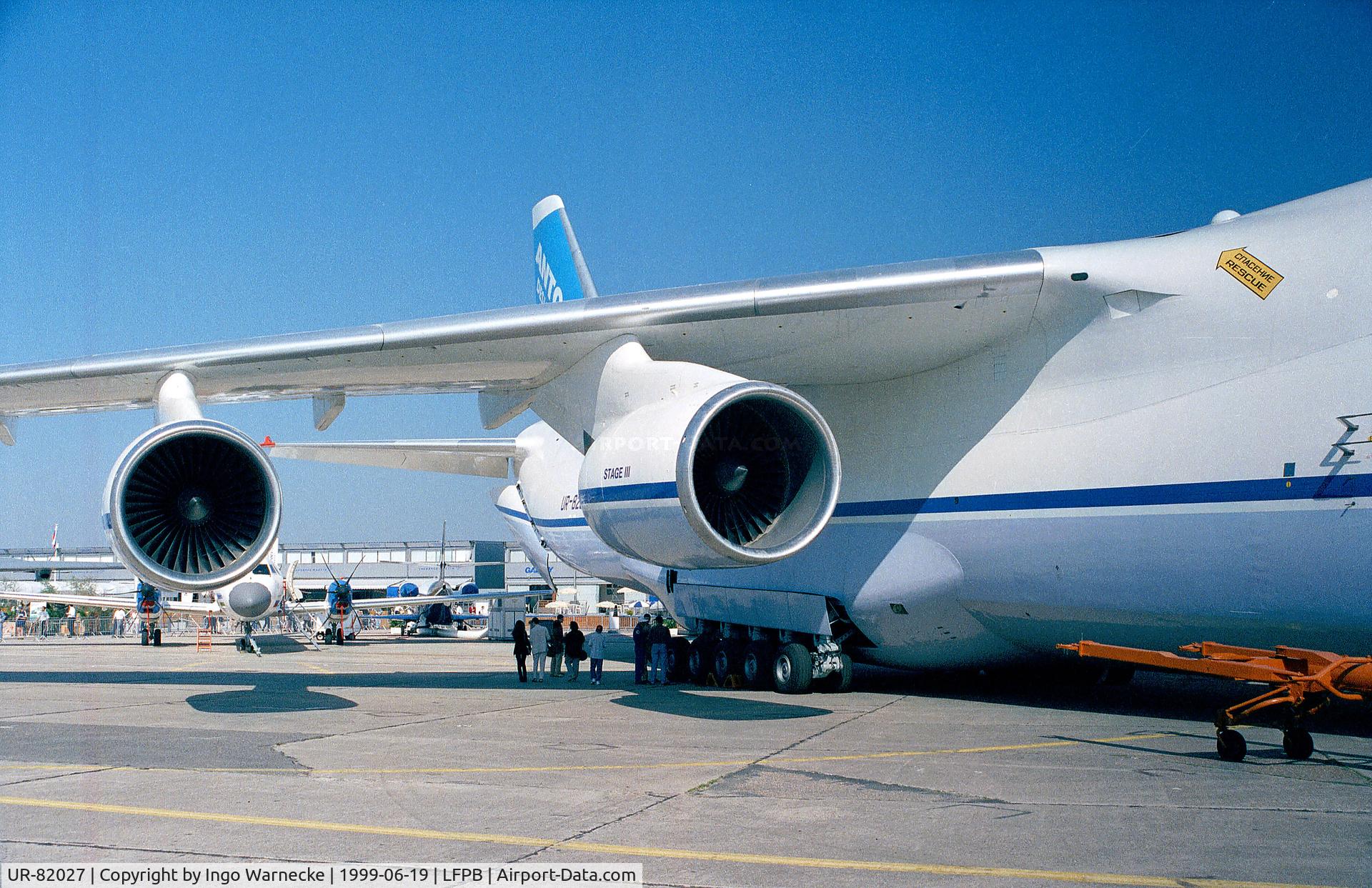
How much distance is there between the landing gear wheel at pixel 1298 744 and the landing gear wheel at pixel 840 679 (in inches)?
217

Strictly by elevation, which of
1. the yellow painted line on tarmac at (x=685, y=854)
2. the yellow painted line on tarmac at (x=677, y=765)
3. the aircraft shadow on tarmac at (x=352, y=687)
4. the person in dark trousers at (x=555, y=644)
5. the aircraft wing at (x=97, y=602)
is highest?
the aircraft wing at (x=97, y=602)

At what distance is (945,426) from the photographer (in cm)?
1091

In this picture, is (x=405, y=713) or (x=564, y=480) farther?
(x=564, y=480)

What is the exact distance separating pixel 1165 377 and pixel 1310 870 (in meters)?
5.27

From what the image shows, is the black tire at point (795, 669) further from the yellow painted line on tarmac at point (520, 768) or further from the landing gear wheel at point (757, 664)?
the yellow painted line on tarmac at point (520, 768)

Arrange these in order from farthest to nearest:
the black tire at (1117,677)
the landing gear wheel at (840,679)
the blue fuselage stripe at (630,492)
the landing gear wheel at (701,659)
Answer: the landing gear wheel at (701,659) → the black tire at (1117,677) → the landing gear wheel at (840,679) → the blue fuselage stripe at (630,492)

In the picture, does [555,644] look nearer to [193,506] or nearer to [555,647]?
[555,647]

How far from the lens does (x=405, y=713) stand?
1062cm

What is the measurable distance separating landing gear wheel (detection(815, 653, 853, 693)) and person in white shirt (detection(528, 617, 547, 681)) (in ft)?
15.1

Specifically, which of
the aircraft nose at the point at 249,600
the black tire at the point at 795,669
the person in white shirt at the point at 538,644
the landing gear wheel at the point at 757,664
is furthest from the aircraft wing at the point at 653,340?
the aircraft nose at the point at 249,600

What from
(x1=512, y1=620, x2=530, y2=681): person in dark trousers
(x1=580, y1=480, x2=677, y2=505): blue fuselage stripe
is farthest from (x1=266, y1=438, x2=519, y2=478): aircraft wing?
(x1=580, y1=480, x2=677, y2=505): blue fuselage stripe

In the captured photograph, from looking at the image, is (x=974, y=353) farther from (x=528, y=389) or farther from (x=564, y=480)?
(x=564, y=480)

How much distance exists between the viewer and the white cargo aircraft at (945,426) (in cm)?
843

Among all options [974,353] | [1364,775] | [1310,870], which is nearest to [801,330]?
[974,353]
